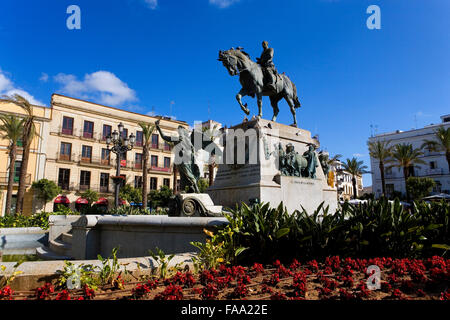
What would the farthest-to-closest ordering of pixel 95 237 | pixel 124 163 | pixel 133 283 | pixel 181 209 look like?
pixel 124 163, pixel 181 209, pixel 95 237, pixel 133 283

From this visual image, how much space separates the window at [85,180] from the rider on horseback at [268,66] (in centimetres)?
3170

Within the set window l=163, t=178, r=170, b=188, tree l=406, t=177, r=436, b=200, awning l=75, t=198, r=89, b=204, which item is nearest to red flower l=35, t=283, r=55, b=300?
awning l=75, t=198, r=89, b=204

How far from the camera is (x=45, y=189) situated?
30750 millimetres

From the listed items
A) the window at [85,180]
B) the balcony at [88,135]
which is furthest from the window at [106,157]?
the window at [85,180]

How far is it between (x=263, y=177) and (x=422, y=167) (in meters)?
52.3

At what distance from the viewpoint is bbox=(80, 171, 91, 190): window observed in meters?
36.0

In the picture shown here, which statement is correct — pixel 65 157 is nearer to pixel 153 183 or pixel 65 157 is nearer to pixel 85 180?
pixel 85 180

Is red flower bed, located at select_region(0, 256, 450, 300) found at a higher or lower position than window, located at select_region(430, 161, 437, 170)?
lower

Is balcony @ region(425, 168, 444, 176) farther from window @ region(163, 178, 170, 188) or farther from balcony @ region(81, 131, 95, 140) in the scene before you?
balcony @ region(81, 131, 95, 140)

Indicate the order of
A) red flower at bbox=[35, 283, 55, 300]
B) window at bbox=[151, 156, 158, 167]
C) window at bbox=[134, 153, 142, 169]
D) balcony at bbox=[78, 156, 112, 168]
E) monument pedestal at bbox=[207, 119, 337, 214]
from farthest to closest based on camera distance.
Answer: window at bbox=[151, 156, 158, 167] < window at bbox=[134, 153, 142, 169] < balcony at bbox=[78, 156, 112, 168] < monument pedestal at bbox=[207, 119, 337, 214] < red flower at bbox=[35, 283, 55, 300]

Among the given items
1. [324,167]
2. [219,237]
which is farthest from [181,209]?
[324,167]
